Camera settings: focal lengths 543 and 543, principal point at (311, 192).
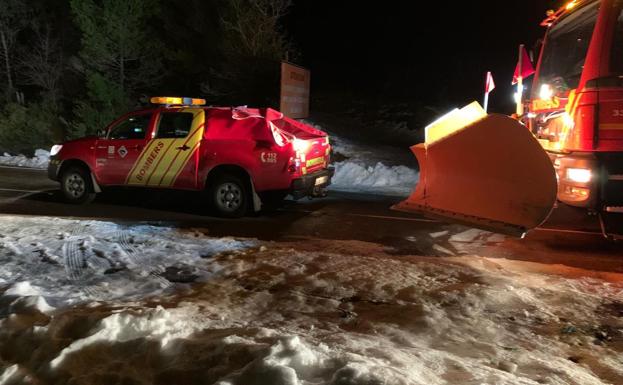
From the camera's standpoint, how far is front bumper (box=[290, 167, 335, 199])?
8.59 m

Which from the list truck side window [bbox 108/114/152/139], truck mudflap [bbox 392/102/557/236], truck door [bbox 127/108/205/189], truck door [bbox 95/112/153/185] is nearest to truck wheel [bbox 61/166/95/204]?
truck door [bbox 95/112/153/185]

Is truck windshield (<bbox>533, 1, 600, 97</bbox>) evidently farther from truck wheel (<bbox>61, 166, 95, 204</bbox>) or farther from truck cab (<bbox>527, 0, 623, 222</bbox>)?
truck wheel (<bbox>61, 166, 95, 204</bbox>)

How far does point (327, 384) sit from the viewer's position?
112 inches

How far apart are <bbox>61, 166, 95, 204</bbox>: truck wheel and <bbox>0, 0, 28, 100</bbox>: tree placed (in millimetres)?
15900

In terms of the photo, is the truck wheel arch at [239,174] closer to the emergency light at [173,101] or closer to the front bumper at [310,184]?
the front bumper at [310,184]

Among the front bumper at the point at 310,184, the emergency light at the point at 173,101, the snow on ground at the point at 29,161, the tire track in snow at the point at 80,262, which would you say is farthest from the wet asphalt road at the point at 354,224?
the snow on ground at the point at 29,161

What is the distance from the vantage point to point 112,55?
19.4 meters

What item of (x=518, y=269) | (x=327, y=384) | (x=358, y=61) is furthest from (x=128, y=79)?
(x=358, y=61)

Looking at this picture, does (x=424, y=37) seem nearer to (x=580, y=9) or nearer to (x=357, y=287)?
(x=580, y=9)

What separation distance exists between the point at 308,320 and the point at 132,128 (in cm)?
648

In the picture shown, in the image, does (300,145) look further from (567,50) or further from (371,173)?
(371,173)

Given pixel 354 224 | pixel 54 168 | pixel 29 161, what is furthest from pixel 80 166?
pixel 29 161

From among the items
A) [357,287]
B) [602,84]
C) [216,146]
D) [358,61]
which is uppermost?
[358,61]

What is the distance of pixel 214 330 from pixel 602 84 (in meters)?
4.60
